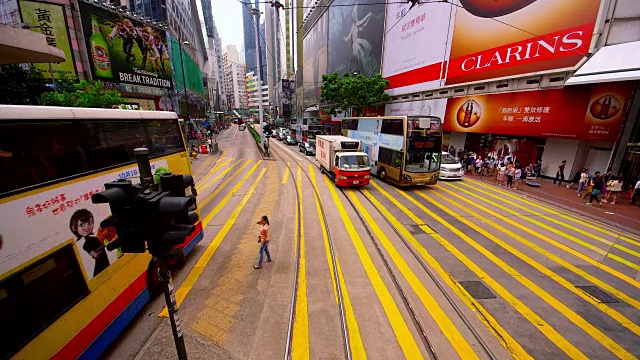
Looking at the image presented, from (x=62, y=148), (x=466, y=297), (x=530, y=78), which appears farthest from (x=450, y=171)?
(x=62, y=148)

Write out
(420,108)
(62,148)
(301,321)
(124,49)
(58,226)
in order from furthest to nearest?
(420,108) → (124,49) → (301,321) → (62,148) → (58,226)

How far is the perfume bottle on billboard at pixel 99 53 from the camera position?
75.9 feet

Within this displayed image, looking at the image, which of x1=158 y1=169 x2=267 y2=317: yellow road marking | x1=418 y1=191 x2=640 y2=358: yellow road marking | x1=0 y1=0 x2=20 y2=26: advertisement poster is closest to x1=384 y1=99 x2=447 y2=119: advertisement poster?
x1=418 y1=191 x2=640 y2=358: yellow road marking

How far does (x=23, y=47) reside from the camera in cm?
985

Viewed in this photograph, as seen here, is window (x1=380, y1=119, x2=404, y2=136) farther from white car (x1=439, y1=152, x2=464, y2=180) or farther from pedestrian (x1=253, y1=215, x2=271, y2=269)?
pedestrian (x1=253, y1=215, x2=271, y2=269)

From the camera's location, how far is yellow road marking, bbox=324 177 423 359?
4.65 metres

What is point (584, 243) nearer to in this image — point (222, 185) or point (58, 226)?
point (58, 226)

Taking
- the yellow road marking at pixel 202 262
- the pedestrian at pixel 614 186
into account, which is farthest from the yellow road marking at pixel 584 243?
the yellow road marking at pixel 202 262

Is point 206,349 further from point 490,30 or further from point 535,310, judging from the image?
point 490,30

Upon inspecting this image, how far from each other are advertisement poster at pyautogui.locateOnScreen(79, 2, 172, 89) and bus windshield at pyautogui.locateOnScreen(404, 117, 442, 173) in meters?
29.5

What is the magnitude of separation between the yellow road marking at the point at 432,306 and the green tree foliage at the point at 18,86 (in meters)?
21.9

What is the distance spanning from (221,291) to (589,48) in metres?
22.2

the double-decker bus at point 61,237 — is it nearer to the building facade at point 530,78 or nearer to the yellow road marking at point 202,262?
the yellow road marking at point 202,262

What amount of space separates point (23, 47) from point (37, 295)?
12.6 m
